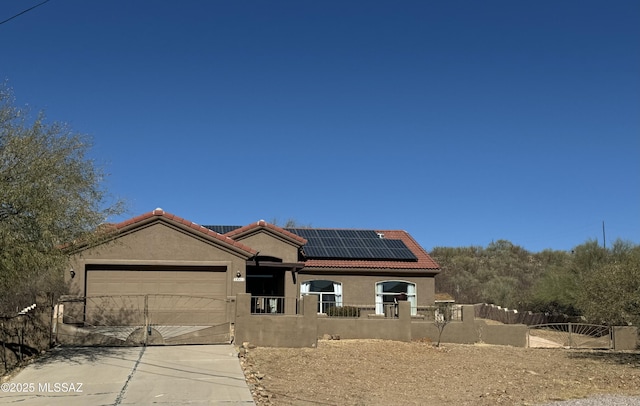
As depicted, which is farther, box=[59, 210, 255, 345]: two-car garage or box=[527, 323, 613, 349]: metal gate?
box=[527, 323, 613, 349]: metal gate

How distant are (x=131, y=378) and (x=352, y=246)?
67.6 feet

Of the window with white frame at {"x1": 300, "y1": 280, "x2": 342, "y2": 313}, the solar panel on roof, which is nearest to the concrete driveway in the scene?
the window with white frame at {"x1": 300, "y1": 280, "x2": 342, "y2": 313}

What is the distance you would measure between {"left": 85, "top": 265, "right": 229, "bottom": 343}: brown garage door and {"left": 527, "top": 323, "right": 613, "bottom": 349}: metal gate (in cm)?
1219

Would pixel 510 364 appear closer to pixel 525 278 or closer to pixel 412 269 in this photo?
pixel 412 269

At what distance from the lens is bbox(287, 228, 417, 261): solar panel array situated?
104 feet

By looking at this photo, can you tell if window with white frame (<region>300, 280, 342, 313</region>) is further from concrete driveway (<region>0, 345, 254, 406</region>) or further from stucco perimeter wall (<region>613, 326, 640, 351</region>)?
concrete driveway (<region>0, 345, 254, 406</region>)

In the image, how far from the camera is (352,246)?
1312 inches

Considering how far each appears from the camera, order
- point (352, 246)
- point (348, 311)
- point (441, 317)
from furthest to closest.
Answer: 1. point (352, 246)
2. point (348, 311)
3. point (441, 317)

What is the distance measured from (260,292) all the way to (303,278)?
231 centimetres

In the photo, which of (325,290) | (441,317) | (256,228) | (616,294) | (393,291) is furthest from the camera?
(393,291)

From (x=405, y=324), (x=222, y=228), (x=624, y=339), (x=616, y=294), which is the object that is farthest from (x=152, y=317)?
(x=624, y=339)

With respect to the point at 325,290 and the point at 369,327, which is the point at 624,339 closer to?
the point at 369,327

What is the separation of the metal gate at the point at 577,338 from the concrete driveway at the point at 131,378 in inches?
557

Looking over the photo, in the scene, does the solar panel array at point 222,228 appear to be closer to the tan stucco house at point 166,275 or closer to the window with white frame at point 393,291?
the tan stucco house at point 166,275
